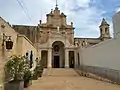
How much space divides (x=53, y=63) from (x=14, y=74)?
24.4m

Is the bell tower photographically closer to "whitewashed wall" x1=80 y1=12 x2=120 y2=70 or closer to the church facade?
the church facade

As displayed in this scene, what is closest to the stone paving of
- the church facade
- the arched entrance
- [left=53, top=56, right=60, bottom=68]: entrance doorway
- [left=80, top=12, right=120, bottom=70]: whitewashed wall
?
[left=80, top=12, right=120, bottom=70]: whitewashed wall

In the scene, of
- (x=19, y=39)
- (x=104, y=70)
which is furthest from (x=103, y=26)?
(x=19, y=39)

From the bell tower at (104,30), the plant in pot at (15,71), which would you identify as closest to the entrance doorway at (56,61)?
the bell tower at (104,30)

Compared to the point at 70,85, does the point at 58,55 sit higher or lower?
higher

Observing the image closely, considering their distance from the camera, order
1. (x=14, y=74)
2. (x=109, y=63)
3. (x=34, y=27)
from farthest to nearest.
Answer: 1. (x=34, y=27)
2. (x=109, y=63)
3. (x=14, y=74)

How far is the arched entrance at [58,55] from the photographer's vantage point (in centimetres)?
3167

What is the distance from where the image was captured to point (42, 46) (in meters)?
29.4

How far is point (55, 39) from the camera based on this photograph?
29.8m

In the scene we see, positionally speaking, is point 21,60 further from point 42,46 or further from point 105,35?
point 105,35

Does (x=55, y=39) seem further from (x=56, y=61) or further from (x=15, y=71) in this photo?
(x=15, y=71)

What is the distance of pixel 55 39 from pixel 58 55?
393 cm

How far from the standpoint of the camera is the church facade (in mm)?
29703

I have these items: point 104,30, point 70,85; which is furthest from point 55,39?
point 70,85
